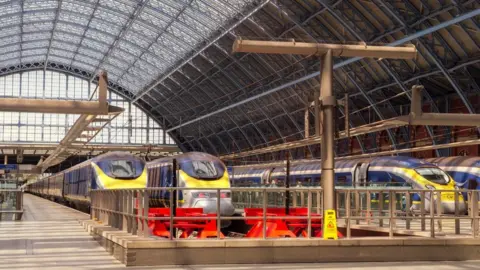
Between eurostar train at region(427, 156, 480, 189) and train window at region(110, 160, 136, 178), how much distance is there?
18.5m

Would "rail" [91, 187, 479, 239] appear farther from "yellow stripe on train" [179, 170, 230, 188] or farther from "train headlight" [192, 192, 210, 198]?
"yellow stripe on train" [179, 170, 230, 188]

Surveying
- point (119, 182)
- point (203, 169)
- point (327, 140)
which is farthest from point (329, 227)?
point (119, 182)

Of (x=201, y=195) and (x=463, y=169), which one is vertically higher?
(x=463, y=169)

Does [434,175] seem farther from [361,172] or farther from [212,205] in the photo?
[212,205]

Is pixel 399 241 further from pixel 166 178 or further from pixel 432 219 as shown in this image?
pixel 166 178

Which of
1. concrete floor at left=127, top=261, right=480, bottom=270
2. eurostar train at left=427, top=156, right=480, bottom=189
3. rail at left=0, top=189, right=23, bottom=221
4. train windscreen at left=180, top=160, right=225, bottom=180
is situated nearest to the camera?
concrete floor at left=127, top=261, right=480, bottom=270

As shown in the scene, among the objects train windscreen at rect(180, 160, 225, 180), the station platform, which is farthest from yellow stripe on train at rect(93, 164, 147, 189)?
the station platform

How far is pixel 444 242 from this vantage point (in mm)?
17359

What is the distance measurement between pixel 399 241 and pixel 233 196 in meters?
14.0

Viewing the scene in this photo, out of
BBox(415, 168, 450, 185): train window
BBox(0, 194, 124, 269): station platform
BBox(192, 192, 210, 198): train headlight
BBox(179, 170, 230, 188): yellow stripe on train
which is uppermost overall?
BBox(415, 168, 450, 185): train window

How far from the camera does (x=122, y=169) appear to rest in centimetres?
3806

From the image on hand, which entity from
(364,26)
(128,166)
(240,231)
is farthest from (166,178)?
(364,26)

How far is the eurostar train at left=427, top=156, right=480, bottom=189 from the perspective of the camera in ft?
126

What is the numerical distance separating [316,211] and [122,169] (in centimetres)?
1827
